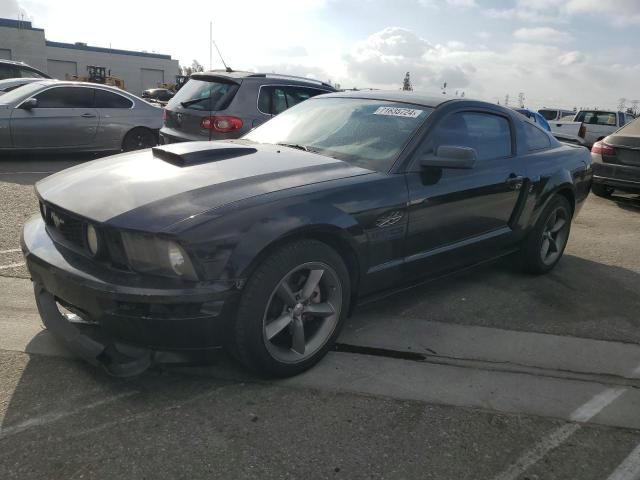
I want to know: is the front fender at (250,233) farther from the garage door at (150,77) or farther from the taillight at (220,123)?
the garage door at (150,77)

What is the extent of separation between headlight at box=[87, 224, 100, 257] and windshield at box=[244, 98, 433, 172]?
5.05 ft

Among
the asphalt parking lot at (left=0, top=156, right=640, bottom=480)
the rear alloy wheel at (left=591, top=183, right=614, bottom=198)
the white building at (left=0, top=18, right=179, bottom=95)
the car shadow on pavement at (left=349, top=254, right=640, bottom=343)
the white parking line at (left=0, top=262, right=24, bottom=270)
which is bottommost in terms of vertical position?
the white parking line at (left=0, top=262, right=24, bottom=270)

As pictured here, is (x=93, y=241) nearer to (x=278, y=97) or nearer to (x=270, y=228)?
(x=270, y=228)

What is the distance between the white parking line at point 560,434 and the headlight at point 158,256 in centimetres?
161

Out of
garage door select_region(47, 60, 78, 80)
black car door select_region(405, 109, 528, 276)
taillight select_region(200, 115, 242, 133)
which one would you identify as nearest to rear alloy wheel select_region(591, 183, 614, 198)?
black car door select_region(405, 109, 528, 276)

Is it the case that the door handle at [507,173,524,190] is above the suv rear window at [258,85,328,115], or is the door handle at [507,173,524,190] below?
below

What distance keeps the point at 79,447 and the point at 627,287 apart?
446 centimetres

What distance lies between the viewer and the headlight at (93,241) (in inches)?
99.9

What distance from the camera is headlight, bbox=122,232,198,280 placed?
241 centimetres

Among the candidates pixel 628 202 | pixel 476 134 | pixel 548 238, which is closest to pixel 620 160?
pixel 628 202

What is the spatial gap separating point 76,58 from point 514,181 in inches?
2373

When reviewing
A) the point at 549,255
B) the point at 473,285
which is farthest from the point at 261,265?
the point at 549,255

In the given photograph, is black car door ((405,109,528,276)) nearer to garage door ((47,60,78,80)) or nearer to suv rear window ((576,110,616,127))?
suv rear window ((576,110,616,127))

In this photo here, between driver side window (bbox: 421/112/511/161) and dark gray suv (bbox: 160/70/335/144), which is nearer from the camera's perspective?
driver side window (bbox: 421/112/511/161)
